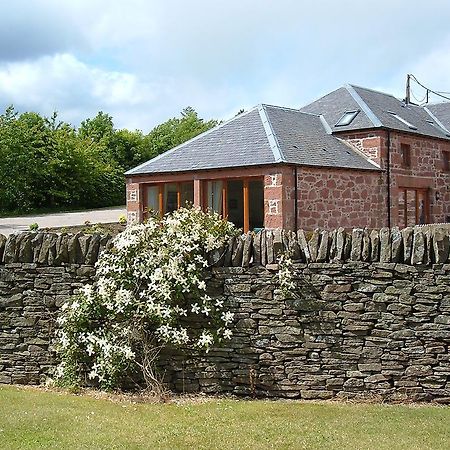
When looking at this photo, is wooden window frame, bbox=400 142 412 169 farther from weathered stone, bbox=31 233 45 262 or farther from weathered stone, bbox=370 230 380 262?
weathered stone, bbox=31 233 45 262

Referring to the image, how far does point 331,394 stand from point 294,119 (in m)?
15.6

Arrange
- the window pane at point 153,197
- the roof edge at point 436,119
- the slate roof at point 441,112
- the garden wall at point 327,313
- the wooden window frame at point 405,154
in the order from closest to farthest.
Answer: the garden wall at point 327,313 < the window pane at point 153,197 < the wooden window frame at point 405,154 < the roof edge at point 436,119 < the slate roof at point 441,112

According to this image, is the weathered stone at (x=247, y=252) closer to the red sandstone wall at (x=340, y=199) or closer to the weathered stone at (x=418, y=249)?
the weathered stone at (x=418, y=249)

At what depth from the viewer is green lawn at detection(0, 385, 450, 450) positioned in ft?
21.0

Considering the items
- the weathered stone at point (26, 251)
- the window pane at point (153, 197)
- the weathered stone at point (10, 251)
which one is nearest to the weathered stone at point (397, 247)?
the weathered stone at point (26, 251)

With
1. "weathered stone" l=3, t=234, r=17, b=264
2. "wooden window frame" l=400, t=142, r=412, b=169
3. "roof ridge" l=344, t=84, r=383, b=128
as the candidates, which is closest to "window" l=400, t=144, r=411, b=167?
"wooden window frame" l=400, t=142, r=412, b=169

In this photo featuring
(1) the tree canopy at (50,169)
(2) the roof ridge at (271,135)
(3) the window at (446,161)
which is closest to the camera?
(2) the roof ridge at (271,135)

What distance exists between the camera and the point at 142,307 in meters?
8.35

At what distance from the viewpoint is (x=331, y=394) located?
26.9ft

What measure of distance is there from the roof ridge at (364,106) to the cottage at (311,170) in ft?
0.14

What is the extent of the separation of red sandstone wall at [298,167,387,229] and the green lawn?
12165mm

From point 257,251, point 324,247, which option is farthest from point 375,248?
point 257,251

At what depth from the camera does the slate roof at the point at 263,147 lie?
1968 cm

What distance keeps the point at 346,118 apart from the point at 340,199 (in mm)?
3977
